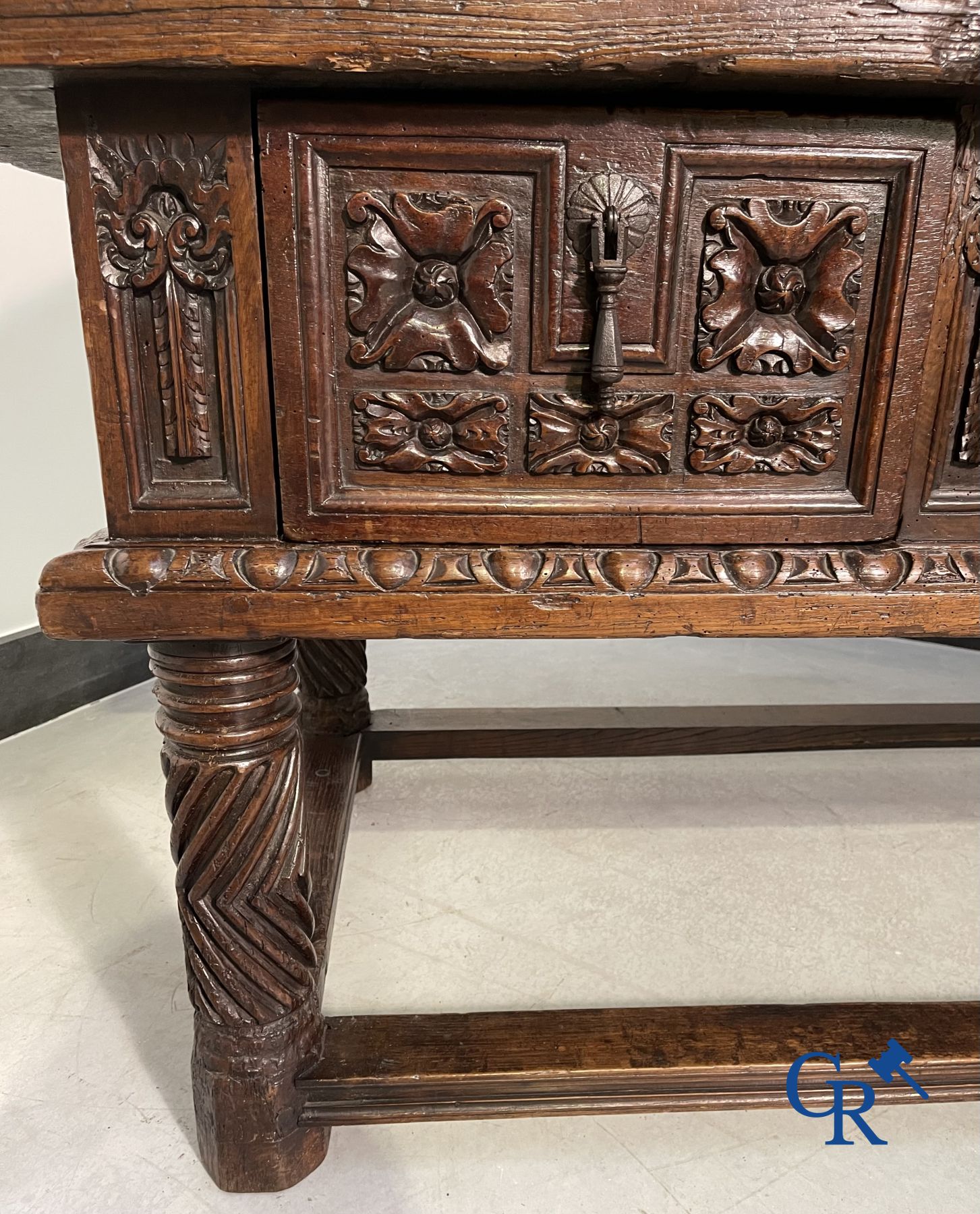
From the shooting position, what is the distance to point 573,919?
4.01 feet

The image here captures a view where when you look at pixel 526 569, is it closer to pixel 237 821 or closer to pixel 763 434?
pixel 763 434

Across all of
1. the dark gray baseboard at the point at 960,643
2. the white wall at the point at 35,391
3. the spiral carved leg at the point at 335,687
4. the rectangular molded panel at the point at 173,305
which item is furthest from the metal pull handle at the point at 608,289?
the dark gray baseboard at the point at 960,643

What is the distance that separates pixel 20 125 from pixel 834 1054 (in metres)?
1.16

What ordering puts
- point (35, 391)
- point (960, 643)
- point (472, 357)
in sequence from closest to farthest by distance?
point (472, 357) → point (35, 391) → point (960, 643)

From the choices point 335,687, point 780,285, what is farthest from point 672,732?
point 780,285

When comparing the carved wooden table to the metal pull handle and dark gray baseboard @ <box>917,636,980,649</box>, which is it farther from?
dark gray baseboard @ <box>917,636,980,649</box>

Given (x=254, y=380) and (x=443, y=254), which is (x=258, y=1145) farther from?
(x=443, y=254)

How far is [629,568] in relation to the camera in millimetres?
710

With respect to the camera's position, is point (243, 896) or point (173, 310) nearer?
point (173, 310)

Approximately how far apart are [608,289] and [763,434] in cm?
18

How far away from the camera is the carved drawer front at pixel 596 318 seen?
64 cm

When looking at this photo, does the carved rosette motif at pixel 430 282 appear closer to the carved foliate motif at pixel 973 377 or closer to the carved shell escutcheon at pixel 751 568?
the carved shell escutcheon at pixel 751 568

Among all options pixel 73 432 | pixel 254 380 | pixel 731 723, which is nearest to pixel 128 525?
pixel 254 380

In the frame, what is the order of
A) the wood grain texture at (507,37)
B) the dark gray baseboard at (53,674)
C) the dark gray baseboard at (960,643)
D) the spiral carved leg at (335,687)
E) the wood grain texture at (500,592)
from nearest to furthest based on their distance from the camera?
1. the wood grain texture at (507,37)
2. the wood grain texture at (500,592)
3. the spiral carved leg at (335,687)
4. the dark gray baseboard at (53,674)
5. the dark gray baseboard at (960,643)
